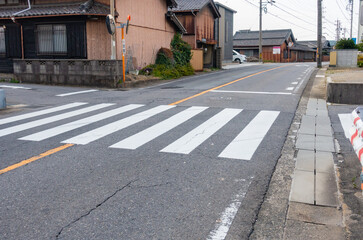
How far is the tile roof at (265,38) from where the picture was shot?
58062mm

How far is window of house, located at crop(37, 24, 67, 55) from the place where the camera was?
731 inches

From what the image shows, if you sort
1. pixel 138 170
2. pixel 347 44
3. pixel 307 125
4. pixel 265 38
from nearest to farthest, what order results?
pixel 138 170 < pixel 307 125 < pixel 347 44 < pixel 265 38

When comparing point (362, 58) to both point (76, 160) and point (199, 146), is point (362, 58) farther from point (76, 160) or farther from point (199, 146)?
point (76, 160)

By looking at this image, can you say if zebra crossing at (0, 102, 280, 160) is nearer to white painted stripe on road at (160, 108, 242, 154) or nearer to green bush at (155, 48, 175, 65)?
white painted stripe on road at (160, 108, 242, 154)

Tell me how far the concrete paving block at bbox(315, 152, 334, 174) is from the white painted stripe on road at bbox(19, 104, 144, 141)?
5.02 m

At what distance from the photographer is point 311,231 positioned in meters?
3.42

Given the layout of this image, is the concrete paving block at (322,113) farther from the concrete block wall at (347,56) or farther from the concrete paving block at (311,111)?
the concrete block wall at (347,56)

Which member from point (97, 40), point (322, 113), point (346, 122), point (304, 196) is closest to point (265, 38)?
point (97, 40)

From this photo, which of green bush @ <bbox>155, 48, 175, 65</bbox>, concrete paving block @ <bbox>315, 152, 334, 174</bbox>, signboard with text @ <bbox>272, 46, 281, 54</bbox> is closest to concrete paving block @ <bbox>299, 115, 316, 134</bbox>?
concrete paving block @ <bbox>315, 152, 334, 174</bbox>

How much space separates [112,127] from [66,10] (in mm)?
12045

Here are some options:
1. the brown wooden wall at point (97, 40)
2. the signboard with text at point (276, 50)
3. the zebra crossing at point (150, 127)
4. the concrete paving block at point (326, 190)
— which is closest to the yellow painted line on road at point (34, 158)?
the zebra crossing at point (150, 127)

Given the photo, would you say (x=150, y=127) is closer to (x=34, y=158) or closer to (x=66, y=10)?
(x=34, y=158)

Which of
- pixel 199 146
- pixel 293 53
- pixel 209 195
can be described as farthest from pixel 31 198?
pixel 293 53

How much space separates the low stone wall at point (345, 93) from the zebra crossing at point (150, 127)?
8.89ft
